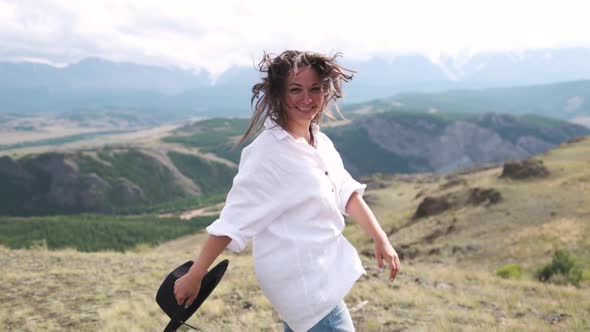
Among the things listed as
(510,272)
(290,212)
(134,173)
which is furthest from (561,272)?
(134,173)

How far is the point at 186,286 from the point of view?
3.33 meters

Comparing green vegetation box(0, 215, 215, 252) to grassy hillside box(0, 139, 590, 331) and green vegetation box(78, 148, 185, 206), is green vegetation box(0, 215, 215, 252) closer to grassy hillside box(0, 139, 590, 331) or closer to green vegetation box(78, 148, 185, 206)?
green vegetation box(78, 148, 185, 206)

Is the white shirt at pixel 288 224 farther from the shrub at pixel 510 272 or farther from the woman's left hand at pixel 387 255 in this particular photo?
the shrub at pixel 510 272

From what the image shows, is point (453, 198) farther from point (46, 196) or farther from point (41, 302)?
point (46, 196)

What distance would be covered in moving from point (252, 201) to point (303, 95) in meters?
0.90

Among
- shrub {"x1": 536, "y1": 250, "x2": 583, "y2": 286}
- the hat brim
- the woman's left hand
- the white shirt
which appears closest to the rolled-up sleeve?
the white shirt

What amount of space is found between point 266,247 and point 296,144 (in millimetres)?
793

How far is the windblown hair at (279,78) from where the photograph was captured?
139 inches

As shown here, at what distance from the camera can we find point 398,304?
9.25 meters

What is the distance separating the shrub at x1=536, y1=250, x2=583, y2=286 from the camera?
13.8 metres

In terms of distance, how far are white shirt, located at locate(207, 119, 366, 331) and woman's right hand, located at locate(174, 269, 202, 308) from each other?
0.33 metres

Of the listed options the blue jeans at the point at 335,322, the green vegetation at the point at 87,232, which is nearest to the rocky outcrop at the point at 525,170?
the blue jeans at the point at 335,322

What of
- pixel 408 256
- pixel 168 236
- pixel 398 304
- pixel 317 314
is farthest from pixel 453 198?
pixel 168 236

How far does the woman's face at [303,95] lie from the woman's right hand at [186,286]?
53.2 inches
